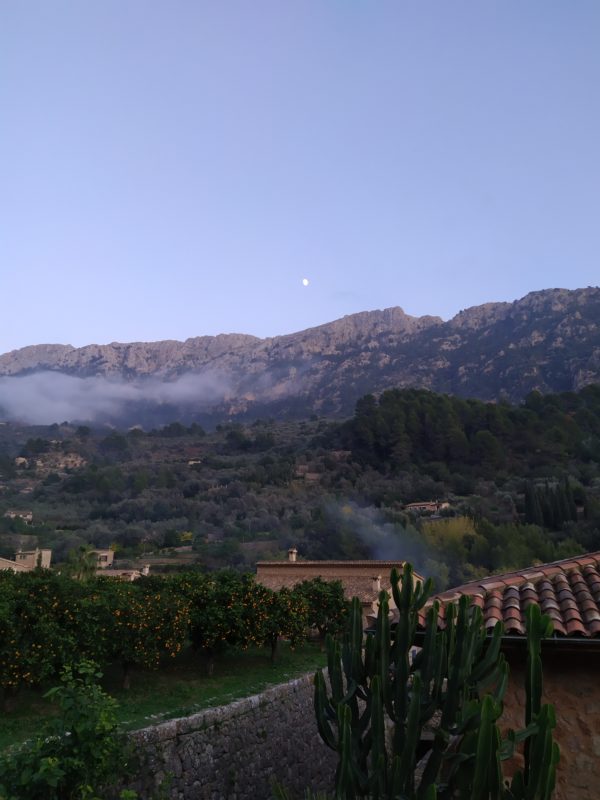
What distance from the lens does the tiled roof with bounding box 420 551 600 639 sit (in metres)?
5.56

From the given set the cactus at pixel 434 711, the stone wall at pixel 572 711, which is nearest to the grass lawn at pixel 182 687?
the cactus at pixel 434 711

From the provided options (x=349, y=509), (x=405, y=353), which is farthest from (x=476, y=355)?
(x=349, y=509)

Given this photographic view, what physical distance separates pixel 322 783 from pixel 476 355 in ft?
355

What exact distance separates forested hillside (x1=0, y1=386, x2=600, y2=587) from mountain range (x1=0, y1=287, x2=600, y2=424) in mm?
30424

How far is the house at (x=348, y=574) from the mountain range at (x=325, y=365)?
75098mm

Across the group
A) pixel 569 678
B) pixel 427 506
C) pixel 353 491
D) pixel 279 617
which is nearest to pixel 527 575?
pixel 569 678

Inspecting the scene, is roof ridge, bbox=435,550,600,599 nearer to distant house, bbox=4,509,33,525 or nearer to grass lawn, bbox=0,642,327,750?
grass lawn, bbox=0,642,327,750

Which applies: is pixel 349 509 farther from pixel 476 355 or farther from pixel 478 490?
pixel 476 355

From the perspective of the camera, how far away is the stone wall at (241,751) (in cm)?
864

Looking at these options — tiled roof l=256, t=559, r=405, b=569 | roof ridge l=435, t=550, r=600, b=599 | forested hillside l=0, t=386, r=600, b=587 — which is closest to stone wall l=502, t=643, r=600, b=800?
roof ridge l=435, t=550, r=600, b=599

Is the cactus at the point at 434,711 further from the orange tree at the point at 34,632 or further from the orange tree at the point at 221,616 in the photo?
the orange tree at the point at 221,616

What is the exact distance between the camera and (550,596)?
6.30 meters

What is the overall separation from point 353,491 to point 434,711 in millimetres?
52829

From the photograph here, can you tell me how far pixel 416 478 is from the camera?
59.4 meters
